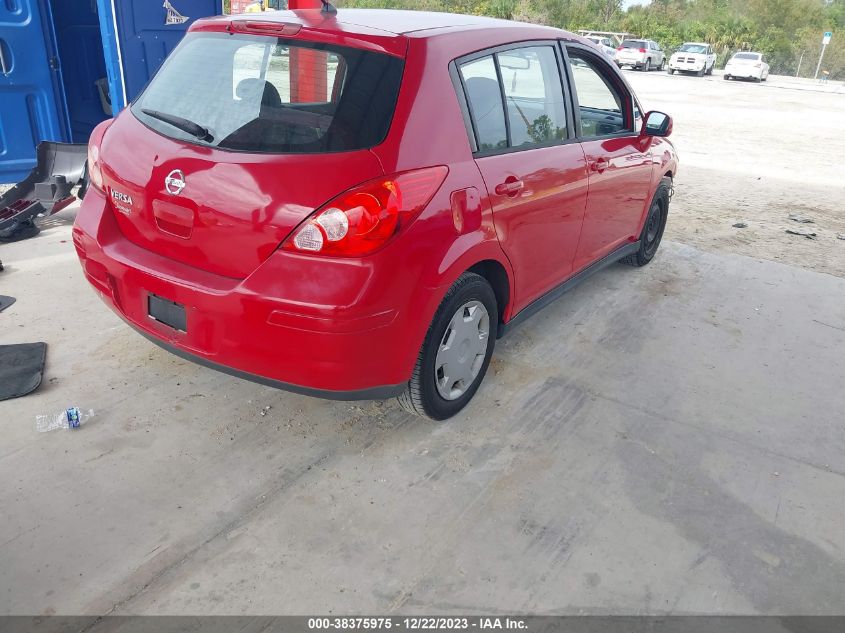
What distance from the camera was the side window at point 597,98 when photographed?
3895 mm

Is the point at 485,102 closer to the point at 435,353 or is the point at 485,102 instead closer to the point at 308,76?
the point at 308,76

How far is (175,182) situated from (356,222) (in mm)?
783

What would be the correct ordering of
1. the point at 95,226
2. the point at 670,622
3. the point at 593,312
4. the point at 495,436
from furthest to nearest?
1. the point at 593,312
2. the point at 495,436
3. the point at 95,226
4. the point at 670,622

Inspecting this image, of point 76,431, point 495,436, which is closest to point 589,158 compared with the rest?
point 495,436

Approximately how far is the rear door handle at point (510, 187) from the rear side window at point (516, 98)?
16cm

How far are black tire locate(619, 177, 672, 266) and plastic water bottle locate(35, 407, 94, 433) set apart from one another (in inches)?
160

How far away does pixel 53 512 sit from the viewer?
8.27ft

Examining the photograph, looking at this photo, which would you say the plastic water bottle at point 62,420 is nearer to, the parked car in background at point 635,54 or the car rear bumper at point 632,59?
the parked car in background at point 635,54

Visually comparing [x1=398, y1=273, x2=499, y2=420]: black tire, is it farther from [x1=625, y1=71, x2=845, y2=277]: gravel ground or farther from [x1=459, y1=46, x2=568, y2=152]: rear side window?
[x1=625, y1=71, x2=845, y2=277]: gravel ground

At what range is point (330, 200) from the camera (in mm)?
2412

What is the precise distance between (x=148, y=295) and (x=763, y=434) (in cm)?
297

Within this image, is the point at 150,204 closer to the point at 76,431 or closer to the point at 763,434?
the point at 76,431

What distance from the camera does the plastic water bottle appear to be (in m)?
3.01

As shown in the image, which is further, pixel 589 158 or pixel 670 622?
pixel 589 158
